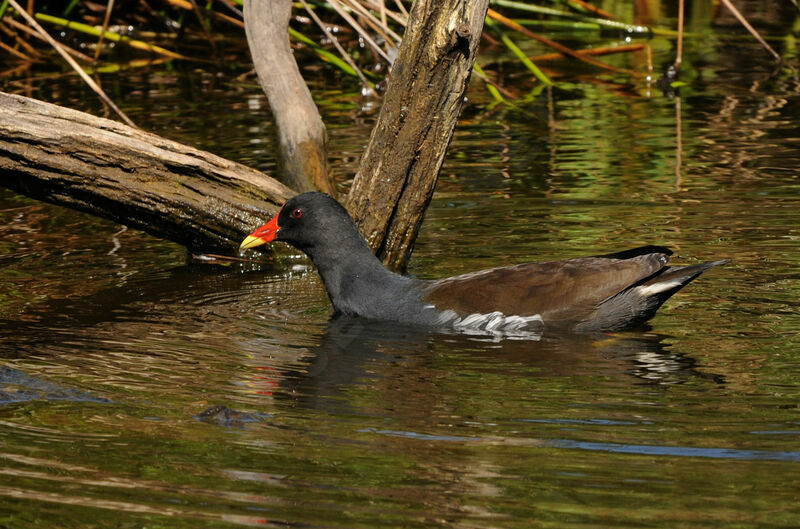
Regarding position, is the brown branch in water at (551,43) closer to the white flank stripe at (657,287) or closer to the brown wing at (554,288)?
the brown wing at (554,288)

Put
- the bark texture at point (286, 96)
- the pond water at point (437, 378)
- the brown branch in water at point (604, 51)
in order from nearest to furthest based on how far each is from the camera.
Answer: the pond water at point (437, 378) < the bark texture at point (286, 96) < the brown branch in water at point (604, 51)

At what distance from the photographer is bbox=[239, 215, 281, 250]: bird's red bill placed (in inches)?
246

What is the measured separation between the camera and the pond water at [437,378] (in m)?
3.48

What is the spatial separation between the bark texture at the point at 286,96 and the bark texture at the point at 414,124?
60cm

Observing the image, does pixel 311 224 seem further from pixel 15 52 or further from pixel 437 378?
pixel 15 52

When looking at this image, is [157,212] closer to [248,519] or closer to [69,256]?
[69,256]

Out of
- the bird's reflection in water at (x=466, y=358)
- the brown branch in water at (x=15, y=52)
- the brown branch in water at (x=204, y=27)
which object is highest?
the brown branch in water at (x=204, y=27)

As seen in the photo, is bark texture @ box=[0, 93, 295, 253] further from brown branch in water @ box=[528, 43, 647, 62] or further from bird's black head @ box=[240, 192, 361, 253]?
brown branch in water @ box=[528, 43, 647, 62]

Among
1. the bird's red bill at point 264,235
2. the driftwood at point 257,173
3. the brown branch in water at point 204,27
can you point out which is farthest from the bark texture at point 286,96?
the brown branch in water at point 204,27

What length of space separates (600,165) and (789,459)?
5.36 m

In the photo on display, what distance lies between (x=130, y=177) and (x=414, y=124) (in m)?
1.52

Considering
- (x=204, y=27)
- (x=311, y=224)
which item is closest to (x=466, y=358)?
(x=311, y=224)

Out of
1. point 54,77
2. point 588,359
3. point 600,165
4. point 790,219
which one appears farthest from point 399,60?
point 54,77

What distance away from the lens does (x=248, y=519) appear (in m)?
3.31
